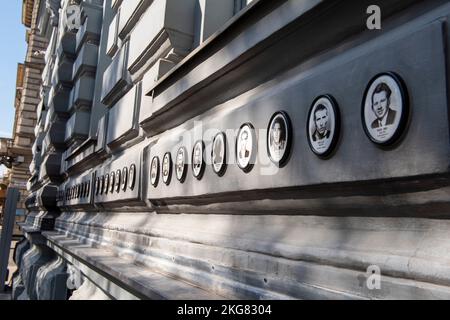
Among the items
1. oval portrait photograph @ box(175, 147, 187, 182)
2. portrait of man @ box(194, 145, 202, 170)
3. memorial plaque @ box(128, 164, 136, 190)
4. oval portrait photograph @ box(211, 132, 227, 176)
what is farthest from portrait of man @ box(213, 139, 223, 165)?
memorial plaque @ box(128, 164, 136, 190)

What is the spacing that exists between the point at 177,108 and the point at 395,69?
1.09m

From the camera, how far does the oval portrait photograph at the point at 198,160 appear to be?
1324mm

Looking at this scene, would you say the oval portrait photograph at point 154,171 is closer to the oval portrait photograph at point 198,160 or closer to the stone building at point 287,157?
the stone building at point 287,157

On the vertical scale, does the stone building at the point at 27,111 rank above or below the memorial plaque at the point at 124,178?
above

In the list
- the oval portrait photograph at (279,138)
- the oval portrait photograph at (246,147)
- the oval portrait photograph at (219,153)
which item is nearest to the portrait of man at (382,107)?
the oval portrait photograph at (279,138)

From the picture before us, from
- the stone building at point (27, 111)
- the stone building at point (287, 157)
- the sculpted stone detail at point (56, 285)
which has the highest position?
the stone building at point (27, 111)

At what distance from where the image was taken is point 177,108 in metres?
1.62

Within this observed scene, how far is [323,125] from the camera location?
812 millimetres

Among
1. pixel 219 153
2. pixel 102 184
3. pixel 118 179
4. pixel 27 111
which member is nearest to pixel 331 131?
pixel 219 153

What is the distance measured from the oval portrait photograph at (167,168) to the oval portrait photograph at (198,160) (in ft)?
0.71

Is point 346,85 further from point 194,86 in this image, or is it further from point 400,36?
point 194,86

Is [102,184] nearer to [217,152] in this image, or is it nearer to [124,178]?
[124,178]

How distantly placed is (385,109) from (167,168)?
3.49ft

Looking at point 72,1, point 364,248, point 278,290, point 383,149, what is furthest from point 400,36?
point 72,1
